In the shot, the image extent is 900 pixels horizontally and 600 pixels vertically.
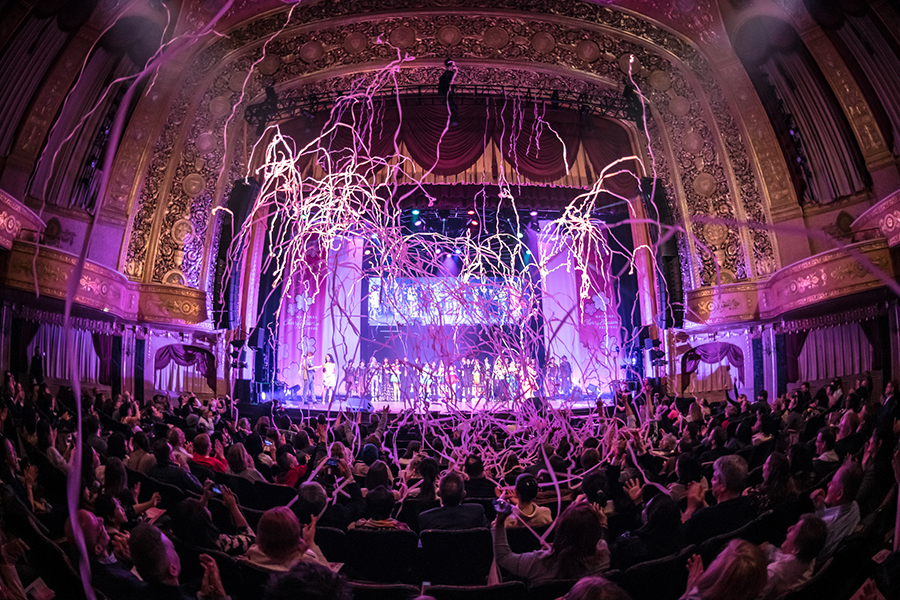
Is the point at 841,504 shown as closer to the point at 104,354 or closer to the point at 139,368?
the point at 104,354

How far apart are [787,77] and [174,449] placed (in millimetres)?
12992

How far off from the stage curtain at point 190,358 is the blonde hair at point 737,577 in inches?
567

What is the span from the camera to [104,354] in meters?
13.5

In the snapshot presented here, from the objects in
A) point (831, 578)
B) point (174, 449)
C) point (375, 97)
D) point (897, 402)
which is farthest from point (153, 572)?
point (375, 97)

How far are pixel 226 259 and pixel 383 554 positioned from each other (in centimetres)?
1262

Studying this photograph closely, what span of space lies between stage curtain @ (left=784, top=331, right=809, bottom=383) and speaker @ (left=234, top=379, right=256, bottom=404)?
447 inches

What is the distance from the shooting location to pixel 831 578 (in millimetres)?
2531

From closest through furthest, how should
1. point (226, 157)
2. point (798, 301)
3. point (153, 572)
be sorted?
1. point (153, 572)
2. point (798, 301)
3. point (226, 157)

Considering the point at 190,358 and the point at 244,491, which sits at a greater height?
the point at 190,358

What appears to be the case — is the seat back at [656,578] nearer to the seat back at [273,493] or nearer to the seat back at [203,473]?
the seat back at [273,493]

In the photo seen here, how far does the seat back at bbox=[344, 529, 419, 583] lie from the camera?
11.5 feet

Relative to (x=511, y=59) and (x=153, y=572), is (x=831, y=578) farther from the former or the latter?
A: (x=511, y=59)

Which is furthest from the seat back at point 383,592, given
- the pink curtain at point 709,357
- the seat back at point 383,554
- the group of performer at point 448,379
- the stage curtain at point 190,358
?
the pink curtain at point 709,357

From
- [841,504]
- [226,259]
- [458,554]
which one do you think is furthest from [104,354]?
[841,504]
